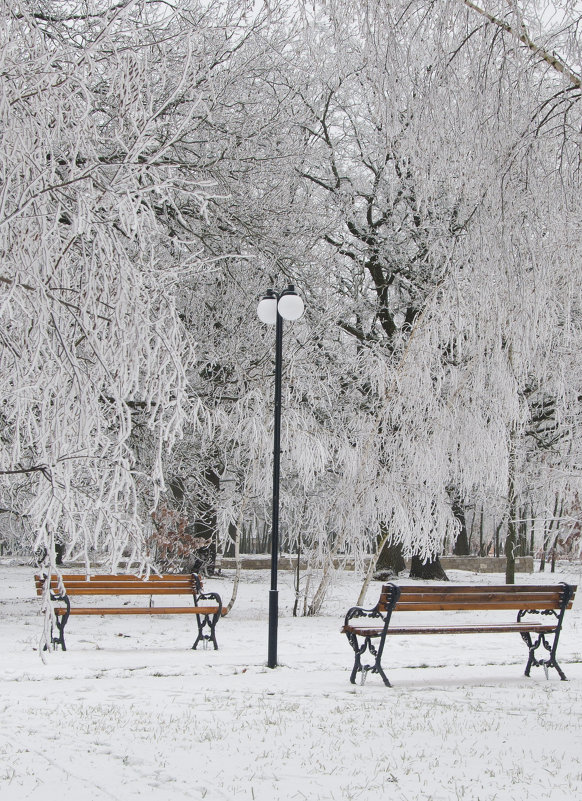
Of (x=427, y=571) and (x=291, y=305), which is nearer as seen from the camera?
(x=291, y=305)

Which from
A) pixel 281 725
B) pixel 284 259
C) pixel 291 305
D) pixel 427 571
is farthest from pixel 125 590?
pixel 427 571

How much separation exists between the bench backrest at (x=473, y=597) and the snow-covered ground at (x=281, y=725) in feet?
2.04

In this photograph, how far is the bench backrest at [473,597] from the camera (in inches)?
274

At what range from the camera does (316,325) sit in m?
11.8

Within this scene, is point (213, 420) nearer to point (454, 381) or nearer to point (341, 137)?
point (454, 381)

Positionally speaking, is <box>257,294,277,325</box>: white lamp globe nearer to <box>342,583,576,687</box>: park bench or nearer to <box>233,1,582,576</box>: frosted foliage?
<box>233,1,582,576</box>: frosted foliage

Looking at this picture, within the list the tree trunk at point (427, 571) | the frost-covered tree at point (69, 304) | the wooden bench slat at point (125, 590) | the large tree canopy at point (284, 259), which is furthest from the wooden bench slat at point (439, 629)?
the tree trunk at point (427, 571)

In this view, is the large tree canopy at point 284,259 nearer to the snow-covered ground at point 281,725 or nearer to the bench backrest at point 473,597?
the snow-covered ground at point 281,725

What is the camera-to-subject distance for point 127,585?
902 centimetres

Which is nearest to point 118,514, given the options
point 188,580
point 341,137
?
point 188,580

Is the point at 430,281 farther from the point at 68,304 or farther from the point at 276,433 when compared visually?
the point at 68,304

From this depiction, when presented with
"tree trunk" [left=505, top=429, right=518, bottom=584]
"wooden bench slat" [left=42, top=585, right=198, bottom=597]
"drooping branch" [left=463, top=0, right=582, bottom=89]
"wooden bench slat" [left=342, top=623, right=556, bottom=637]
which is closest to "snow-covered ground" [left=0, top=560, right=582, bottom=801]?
"wooden bench slat" [left=342, top=623, right=556, bottom=637]

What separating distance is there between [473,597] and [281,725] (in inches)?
106

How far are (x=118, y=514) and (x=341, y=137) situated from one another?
1483 cm
